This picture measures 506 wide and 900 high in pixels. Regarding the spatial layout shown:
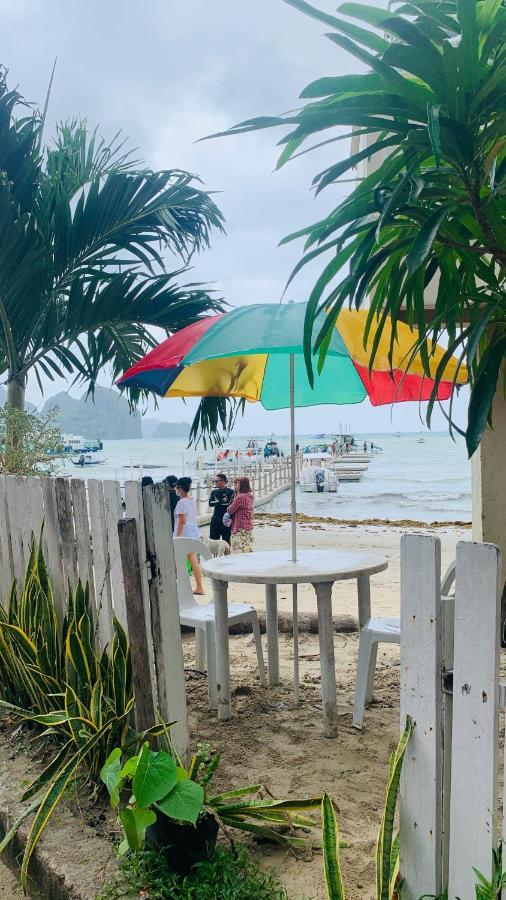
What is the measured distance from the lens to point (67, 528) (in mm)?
2939

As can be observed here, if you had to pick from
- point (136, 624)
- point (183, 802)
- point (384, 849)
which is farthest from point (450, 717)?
point (136, 624)

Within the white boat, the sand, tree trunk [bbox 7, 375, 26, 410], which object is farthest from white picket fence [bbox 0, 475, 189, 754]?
the white boat

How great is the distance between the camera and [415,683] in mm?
1552

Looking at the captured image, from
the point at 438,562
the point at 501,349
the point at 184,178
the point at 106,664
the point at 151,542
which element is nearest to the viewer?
the point at 438,562

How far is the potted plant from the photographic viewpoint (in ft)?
5.88

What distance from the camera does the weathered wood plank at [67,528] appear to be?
2.91 metres

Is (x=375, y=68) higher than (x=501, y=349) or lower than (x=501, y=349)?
higher

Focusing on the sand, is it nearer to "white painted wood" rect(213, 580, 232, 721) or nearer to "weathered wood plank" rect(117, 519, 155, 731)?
"white painted wood" rect(213, 580, 232, 721)

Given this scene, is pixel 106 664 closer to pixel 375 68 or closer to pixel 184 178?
pixel 375 68

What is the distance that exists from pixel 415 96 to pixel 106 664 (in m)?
2.28

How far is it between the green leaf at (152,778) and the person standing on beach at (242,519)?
698 centimetres

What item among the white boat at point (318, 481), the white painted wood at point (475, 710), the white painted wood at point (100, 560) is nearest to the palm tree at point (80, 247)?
the white painted wood at point (100, 560)

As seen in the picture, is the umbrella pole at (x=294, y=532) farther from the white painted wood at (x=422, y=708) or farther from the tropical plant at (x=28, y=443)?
the tropical plant at (x=28, y=443)

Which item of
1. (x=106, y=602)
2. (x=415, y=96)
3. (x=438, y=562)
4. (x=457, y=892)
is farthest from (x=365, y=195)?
(x=106, y=602)
